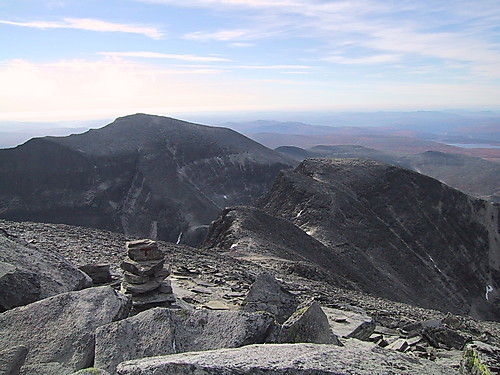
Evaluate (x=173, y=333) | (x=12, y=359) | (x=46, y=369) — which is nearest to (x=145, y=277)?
(x=46, y=369)

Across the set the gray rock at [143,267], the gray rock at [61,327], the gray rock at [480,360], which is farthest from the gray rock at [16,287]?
the gray rock at [480,360]

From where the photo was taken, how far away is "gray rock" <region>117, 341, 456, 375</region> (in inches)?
196

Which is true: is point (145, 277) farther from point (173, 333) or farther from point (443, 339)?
point (443, 339)

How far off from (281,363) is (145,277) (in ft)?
22.0

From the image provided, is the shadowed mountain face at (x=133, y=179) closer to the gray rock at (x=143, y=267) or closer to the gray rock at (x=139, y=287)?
the gray rock at (x=143, y=267)

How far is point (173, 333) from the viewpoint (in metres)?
6.81

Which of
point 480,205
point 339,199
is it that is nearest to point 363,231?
point 339,199

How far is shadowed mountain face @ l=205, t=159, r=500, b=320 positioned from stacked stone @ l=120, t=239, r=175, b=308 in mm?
25261

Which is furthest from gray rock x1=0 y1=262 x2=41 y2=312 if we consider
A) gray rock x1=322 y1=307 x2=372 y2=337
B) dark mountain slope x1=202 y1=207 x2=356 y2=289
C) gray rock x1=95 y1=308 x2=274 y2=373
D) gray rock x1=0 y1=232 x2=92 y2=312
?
dark mountain slope x1=202 y1=207 x2=356 y2=289

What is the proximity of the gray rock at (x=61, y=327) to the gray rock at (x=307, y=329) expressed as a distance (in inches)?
122

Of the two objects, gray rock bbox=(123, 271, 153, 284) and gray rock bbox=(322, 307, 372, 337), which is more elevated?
gray rock bbox=(123, 271, 153, 284)

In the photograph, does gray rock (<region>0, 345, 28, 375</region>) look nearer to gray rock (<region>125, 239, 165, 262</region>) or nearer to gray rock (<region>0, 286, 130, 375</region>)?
gray rock (<region>0, 286, 130, 375</region>)

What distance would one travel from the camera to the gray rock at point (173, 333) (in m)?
6.56

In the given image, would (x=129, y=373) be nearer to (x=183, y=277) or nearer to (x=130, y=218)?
(x=183, y=277)
